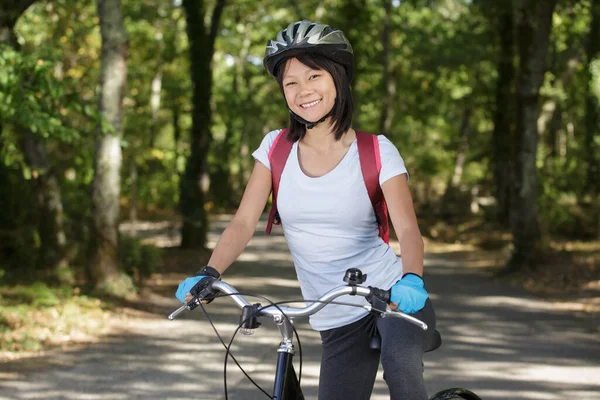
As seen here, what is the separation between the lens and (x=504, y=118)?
27734 mm

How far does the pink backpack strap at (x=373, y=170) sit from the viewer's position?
3.61 metres

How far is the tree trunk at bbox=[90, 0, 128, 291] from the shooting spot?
14172mm

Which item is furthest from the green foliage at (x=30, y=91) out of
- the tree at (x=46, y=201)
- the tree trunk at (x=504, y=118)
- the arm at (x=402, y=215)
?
the tree trunk at (x=504, y=118)

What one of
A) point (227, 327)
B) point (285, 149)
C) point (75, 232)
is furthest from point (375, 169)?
point (75, 232)

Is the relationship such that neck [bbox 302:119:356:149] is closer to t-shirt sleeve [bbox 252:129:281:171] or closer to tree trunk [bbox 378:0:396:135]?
t-shirt sleeve [bbox 252:129:281:171]

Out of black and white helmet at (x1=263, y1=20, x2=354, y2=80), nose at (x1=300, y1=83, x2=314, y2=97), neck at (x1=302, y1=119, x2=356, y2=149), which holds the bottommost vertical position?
neck at (x1=302, y1=119, x2=356, y2=149)

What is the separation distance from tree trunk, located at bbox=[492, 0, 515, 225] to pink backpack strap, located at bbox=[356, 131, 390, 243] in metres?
21.2

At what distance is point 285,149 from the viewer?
3818 millimetres

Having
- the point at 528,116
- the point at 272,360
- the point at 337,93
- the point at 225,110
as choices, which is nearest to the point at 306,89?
the point at 337,93

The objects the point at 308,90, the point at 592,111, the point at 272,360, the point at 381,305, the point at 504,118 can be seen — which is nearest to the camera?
the point at 381,305

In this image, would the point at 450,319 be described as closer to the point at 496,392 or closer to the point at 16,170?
the point at 496,392

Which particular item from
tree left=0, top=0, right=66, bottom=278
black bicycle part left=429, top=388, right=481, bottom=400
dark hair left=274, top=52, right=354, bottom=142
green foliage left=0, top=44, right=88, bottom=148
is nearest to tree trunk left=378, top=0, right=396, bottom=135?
tree left=0, top=0, right=66, bottom=278

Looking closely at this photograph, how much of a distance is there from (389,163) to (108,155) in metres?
11.2

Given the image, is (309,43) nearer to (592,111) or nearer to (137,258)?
(137,258)
